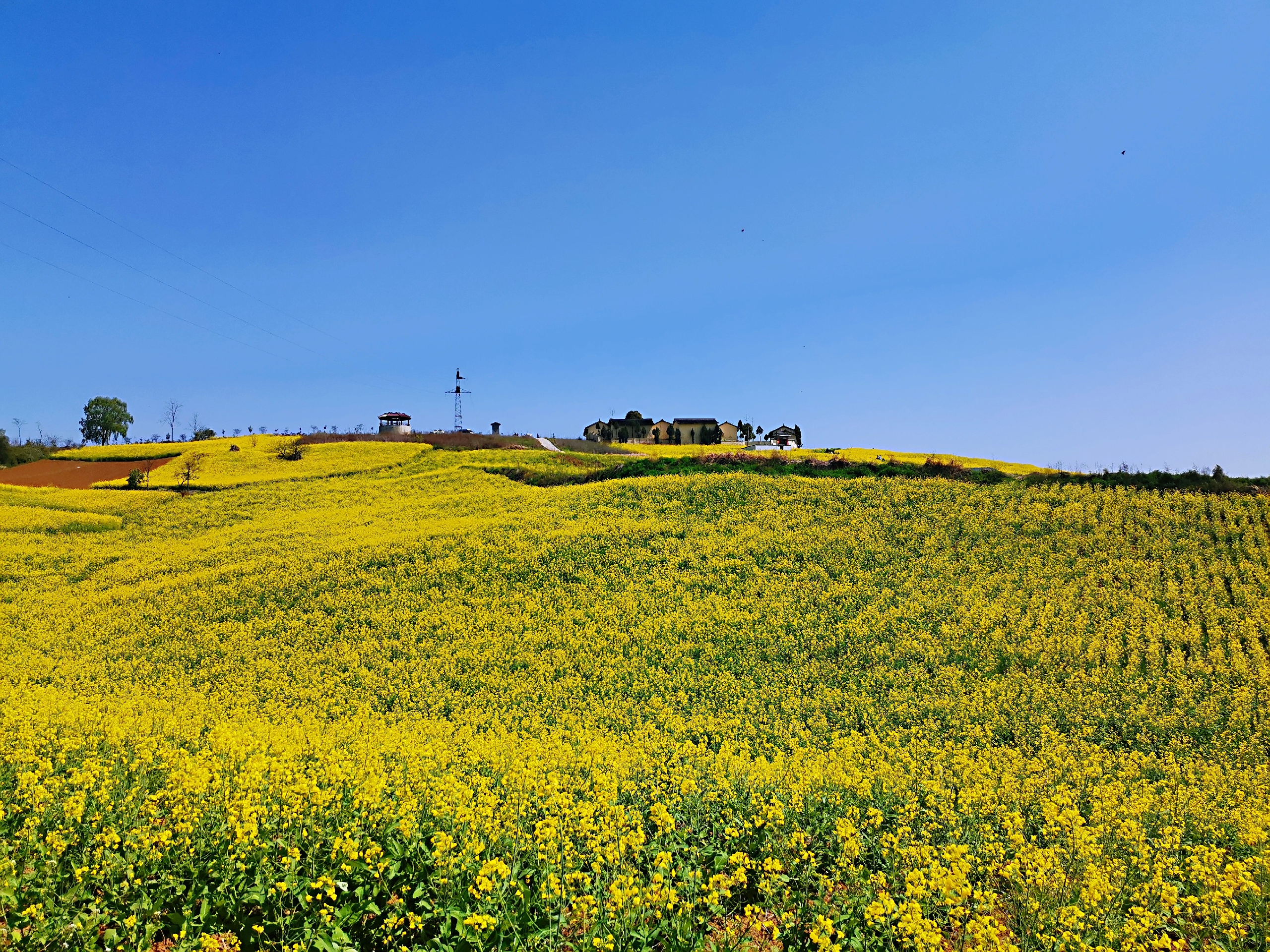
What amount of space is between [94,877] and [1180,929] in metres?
10.4

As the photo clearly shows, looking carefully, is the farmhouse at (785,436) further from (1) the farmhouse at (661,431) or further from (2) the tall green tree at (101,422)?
(2) the tall green tree at (101,422)

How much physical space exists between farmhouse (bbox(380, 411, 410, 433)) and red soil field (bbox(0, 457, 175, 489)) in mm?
19029

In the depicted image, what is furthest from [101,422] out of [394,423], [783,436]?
[783,436]

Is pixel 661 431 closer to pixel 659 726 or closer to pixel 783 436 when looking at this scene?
pixel 783 436

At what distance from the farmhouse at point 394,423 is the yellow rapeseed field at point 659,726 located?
4042cm

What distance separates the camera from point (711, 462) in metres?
34.9

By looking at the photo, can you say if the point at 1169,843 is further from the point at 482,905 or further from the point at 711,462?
the point at 711,462

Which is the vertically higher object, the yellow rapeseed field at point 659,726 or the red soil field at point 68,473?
the red soil field at point 68,473

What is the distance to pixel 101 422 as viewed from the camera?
347 ft

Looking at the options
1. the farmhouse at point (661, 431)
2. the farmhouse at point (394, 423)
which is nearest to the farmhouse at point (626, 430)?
the farmhouse at point (661, 431)

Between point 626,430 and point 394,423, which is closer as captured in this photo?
point 394,423

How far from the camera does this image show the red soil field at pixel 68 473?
45188 millimetres

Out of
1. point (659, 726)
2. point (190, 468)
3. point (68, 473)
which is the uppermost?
point (190, 468)

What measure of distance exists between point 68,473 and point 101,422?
71715 mm
